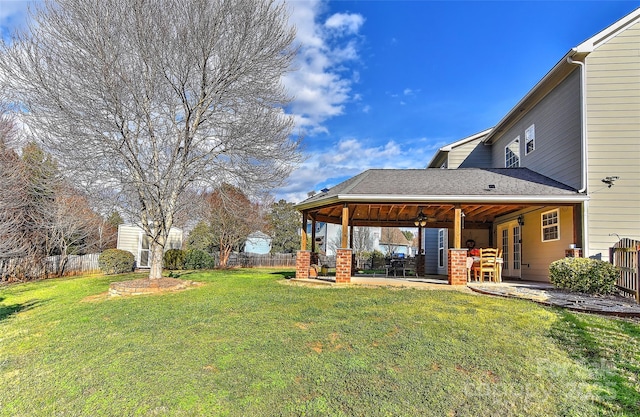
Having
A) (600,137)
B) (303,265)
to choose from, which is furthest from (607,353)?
(303,265)

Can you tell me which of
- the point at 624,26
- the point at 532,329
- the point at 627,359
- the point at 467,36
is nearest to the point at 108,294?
the point at 532,329

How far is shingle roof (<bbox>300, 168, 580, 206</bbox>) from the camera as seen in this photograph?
9359mm

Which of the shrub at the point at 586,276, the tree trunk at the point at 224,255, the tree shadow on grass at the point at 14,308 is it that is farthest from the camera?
the tree trunk at the point at 224,255

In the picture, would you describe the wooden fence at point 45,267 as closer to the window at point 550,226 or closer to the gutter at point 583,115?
the window at point 550,226

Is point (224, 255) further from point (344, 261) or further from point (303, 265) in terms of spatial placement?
point (344, 261)

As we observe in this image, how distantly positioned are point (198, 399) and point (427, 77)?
15.0 m

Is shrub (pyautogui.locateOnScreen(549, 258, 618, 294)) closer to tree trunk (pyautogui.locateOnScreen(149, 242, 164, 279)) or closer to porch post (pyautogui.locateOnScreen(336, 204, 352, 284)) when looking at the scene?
porch post (pyautogui.locateOnScreen(336, 204, 352, 284))

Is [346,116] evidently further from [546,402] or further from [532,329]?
[546,402]

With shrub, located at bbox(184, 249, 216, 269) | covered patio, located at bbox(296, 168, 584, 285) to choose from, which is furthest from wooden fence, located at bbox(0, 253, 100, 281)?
covered patio, located at bbox(296, 168, 584, 285)

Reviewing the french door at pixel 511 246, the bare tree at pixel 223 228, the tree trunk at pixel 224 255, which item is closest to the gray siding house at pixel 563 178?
the french door at pixel 511 246

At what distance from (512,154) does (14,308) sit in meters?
16.4

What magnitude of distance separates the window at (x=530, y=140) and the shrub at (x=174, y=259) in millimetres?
16769

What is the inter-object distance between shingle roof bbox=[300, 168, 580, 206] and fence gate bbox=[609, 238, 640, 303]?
5.38 feet

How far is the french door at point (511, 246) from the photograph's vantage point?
41.1 feet
